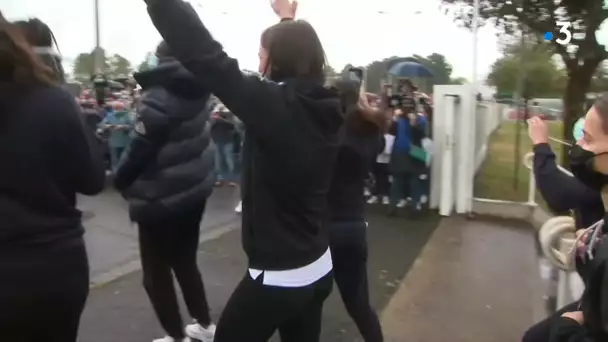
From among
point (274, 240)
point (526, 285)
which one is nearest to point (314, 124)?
point (274, 240)

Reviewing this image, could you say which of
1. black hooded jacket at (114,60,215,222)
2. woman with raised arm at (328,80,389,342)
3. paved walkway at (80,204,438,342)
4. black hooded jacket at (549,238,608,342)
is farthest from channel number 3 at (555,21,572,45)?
black hooded jacket at (549,238,608,342)

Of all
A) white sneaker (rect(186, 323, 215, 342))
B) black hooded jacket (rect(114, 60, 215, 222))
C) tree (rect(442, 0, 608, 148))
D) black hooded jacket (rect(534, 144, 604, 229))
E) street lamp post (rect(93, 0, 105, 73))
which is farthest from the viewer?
street lamp post (rect(93, 0, 105, 73))

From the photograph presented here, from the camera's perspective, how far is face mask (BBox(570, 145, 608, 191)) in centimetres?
241

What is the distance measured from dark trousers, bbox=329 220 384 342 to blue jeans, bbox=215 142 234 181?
8283mm

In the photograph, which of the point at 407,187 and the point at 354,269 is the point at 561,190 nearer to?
the point at 354,269

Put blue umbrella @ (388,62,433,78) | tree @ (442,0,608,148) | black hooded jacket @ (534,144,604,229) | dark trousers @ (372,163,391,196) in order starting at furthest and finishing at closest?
blue umbrella @ (388,62,433,78)
dark trousers @ (372,163,391,196)
tree @ (442,0,608,148)
black hooded jacket @ (534,144,604,229)

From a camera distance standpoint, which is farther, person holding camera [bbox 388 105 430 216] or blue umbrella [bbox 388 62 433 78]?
blue umbrella [bbox 388 62 433 78]

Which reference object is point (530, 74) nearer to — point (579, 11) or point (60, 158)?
point (579, 11)

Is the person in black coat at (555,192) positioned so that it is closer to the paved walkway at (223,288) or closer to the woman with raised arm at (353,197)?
the woman with raised arm at (353,197)

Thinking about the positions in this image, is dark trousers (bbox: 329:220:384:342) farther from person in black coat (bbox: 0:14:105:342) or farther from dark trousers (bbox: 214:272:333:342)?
person in black coat (bbox: 0:14:105:342)

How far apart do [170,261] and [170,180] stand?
1.74ft

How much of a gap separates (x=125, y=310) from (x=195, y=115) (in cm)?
198

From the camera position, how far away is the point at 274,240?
2393 mm

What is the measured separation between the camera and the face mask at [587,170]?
94.9 inches
